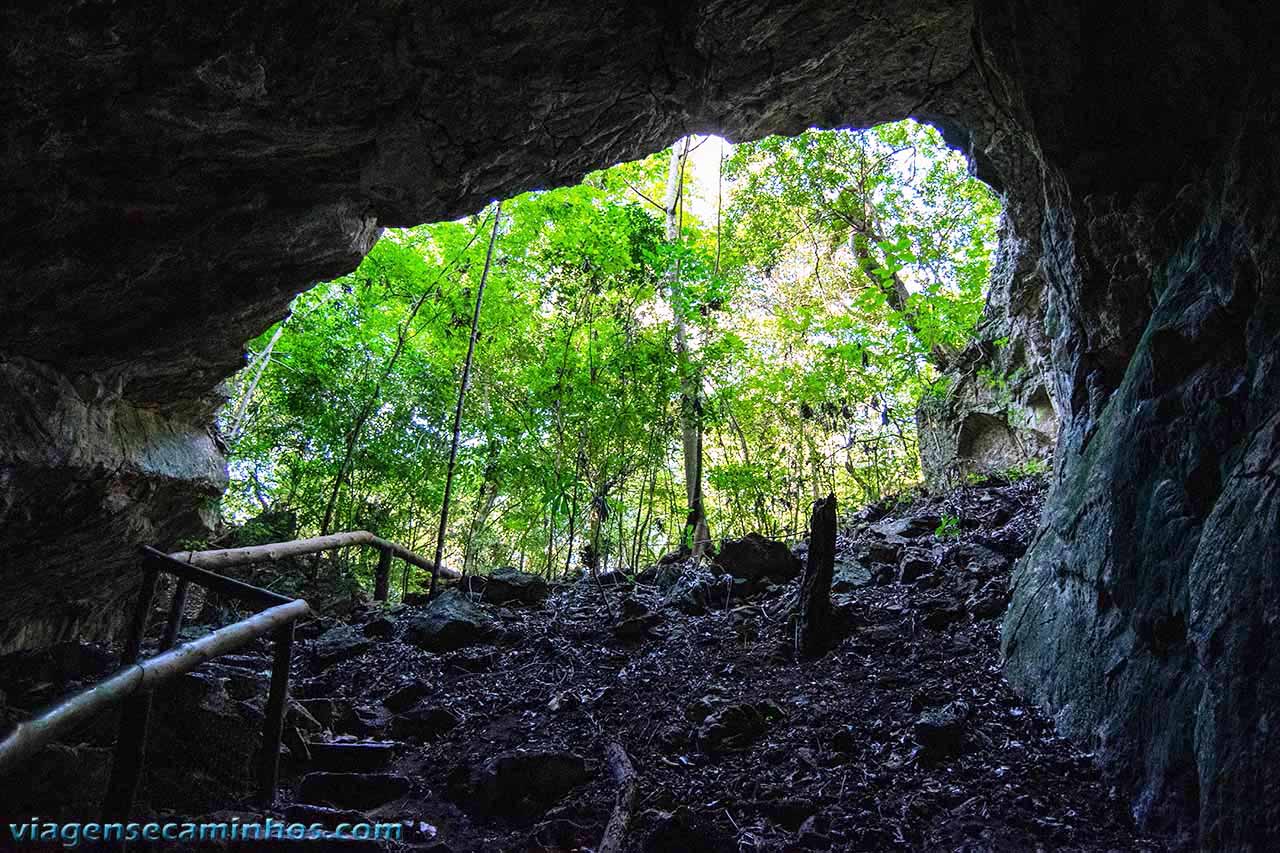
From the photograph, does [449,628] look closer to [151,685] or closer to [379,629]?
[379,629]

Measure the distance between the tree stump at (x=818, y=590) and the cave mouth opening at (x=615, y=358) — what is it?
117 inches

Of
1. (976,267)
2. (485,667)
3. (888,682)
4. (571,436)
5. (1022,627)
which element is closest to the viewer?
(1022,627)

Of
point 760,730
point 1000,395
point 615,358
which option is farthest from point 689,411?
point 760,730

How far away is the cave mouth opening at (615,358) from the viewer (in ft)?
28.2

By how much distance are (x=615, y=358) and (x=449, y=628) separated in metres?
3.85

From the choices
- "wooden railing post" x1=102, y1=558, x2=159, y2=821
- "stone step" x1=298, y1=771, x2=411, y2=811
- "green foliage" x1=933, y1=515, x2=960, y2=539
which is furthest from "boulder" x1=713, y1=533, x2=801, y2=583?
"wooden railing post" x1=102, y1=558, x2=159, y2=821

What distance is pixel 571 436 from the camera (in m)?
9.37

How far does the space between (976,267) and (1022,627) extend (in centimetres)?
595

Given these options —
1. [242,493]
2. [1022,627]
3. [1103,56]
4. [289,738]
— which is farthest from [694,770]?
Result: [242,493]

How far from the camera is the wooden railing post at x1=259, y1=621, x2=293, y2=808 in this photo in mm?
3336

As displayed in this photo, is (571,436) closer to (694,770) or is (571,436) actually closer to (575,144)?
(575,144)

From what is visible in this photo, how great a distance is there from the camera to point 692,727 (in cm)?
404

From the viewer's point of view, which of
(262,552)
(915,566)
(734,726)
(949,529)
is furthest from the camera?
(949,529)

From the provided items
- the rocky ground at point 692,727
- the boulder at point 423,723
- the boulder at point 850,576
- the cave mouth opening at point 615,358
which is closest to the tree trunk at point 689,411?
the cave mouth opening at point 615,358
